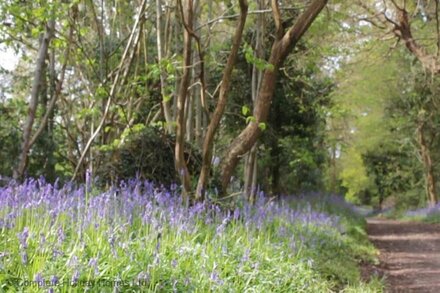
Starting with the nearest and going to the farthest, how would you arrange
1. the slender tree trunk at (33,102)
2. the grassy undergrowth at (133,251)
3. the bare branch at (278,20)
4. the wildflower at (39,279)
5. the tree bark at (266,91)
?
1. the wildflower at (39,279)
2. the grassy undergrowth at (133,251)
3. the slender tree trunk at (33,102)
4. the tree bark at (266,91)
5. the bare branch at (278,20)

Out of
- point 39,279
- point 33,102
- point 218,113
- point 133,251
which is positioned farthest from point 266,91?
point 39,279

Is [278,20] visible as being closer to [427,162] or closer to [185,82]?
[185,82]

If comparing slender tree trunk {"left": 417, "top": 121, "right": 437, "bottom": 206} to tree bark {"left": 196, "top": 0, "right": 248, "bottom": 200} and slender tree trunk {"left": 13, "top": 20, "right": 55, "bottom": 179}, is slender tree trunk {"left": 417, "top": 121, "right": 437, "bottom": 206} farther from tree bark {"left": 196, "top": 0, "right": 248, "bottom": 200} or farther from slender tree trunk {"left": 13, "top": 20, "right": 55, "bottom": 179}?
slender tree trunk {"left": 13, "top": 20, "right": 55, "bottom": 179}

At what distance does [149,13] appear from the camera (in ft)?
30.4

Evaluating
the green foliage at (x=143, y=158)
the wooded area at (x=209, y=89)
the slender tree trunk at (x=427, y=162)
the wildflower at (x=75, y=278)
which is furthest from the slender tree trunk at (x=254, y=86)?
the slender tree trunk at (x=427, y=162)

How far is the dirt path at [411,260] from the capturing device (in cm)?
624

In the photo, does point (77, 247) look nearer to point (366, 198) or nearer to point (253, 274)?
point (253, 274)

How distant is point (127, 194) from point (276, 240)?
5.43ft

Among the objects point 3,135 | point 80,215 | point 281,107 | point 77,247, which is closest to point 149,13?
point 3,135

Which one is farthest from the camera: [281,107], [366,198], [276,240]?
[366,198]

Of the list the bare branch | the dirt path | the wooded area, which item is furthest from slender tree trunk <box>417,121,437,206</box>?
the bare branch

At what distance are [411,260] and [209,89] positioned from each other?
5.98 meters

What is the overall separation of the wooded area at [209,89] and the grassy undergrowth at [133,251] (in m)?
1.39

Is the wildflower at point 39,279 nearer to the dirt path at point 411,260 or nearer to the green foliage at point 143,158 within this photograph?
the green foliage at point 143,158
